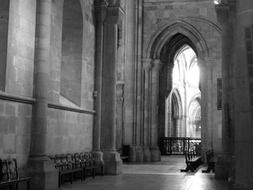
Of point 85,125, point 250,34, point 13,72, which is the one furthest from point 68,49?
point 250,34

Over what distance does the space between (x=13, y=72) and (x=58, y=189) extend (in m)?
3.15

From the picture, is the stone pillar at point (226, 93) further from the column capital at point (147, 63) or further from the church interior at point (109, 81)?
the column capital at point (147, 63)

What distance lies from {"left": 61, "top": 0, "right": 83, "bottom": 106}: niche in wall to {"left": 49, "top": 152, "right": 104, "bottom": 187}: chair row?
1845 mm

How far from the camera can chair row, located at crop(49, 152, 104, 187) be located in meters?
12.0

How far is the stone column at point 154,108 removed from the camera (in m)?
23.2

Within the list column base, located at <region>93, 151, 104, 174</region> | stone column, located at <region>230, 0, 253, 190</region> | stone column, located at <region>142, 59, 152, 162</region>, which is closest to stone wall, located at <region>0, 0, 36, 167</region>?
column base, located at <region>93, 151, 104, 174</region>

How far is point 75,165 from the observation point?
1288cm

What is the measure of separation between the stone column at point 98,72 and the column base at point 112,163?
12.1 inches

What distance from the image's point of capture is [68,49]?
14.8 meters

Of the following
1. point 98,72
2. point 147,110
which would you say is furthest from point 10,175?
point 147,110

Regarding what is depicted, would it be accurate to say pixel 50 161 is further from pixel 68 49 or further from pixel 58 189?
pixel 68 49

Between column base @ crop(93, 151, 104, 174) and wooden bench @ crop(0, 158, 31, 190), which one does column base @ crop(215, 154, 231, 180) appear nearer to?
column base @ crop(93, 151, 104, 174)

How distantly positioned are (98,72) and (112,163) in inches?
128

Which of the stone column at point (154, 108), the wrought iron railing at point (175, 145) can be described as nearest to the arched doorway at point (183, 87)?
the wrought iron railing at point (175, 145)
